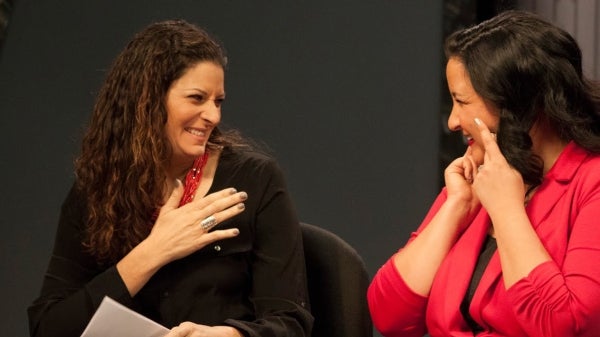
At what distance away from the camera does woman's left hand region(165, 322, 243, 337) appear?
90.4 inches

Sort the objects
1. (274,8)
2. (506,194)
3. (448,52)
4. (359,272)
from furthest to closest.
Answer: (274,8)
(359,272)
(448,52)
(506,194)

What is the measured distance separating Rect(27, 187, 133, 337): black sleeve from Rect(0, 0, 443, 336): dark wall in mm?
1258

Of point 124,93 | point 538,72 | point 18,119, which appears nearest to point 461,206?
point 538,72

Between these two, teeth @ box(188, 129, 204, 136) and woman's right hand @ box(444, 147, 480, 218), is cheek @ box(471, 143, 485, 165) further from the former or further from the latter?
teeth @ box(188, 129, 204, 136)

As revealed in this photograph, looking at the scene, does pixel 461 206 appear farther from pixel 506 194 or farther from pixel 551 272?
pixel 551 272

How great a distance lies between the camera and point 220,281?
2484mm

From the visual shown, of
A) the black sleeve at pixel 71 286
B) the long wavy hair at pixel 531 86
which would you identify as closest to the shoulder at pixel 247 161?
the black sleeve at pixel 71 286

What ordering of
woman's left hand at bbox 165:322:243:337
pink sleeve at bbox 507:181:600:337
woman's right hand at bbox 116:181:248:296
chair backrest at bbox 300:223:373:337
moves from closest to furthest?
1. pink sleeve at bbox 507:181:600:337
2. woman's left hand at bbox 165:322:243:337
3. woman's right hand at bbox 116:181:248:296
4. chair backrest at bbox 300:223:373:337

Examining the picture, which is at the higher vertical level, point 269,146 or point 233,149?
point 233,149

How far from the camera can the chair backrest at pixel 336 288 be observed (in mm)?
2518

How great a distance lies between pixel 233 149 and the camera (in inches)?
105

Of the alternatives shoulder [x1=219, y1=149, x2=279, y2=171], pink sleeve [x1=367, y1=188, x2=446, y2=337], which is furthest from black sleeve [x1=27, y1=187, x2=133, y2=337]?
pink sleeve [x1=367, y1=188, x2=446, y2=337]

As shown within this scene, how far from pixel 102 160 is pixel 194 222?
0.32 m

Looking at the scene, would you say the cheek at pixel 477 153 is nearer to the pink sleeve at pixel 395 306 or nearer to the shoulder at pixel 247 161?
the pink sleeve at pixel 395 306
